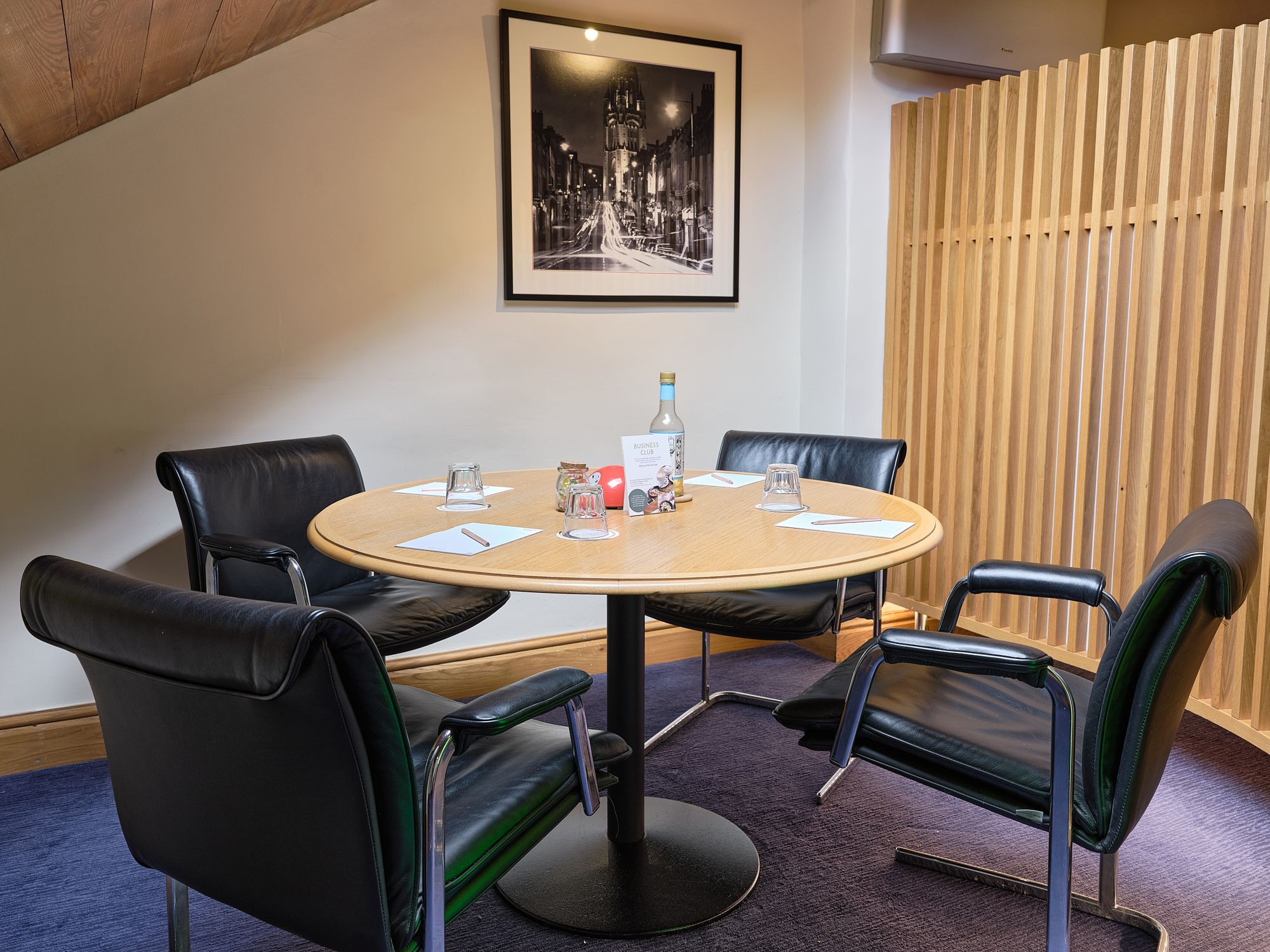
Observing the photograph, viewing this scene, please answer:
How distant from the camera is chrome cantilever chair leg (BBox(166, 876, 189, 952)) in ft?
5.07

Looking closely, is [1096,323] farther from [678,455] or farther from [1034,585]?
[678,455]

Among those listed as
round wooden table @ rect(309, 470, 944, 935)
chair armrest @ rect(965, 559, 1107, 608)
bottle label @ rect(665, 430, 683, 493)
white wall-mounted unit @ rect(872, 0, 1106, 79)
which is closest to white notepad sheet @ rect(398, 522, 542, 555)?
round wooden table @ rect(309, 470, 944, 935)

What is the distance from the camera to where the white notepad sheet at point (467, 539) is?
69.7 inches

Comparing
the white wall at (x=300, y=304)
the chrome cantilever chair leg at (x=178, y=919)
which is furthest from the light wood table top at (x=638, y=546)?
the white wall at (x=300, y=304)

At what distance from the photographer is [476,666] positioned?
335 centimetres

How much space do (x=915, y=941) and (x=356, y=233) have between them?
8.46 ft

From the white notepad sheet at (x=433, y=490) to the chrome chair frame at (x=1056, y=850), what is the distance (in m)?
1.11

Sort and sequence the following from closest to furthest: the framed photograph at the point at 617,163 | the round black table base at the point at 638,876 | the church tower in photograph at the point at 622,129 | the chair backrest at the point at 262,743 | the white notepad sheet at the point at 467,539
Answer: the chair backrest at the point at 262,743 → the white notepad sheet at the point at 467,539 → the round black table base at the point at 638,876 → the framed photograph at the point at 617,163 → the church tower in photograph at the point at 622,129

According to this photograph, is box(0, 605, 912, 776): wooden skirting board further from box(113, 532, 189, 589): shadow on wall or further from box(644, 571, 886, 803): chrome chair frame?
box(113, 532, 189, 589): shadow on wall

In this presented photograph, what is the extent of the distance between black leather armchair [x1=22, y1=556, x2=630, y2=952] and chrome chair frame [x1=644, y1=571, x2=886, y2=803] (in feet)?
4.39

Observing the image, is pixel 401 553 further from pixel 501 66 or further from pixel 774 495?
pixel 501 66

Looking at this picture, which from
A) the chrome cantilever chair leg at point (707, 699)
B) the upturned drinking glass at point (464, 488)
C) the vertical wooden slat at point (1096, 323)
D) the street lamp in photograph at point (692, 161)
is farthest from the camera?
the street lamp in photograph at point (692, 161)

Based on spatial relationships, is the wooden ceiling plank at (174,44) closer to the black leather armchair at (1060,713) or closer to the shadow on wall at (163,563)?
the shadow on wall at (163,563)

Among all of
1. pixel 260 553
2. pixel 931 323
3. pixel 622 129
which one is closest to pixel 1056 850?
pixel 260 553
